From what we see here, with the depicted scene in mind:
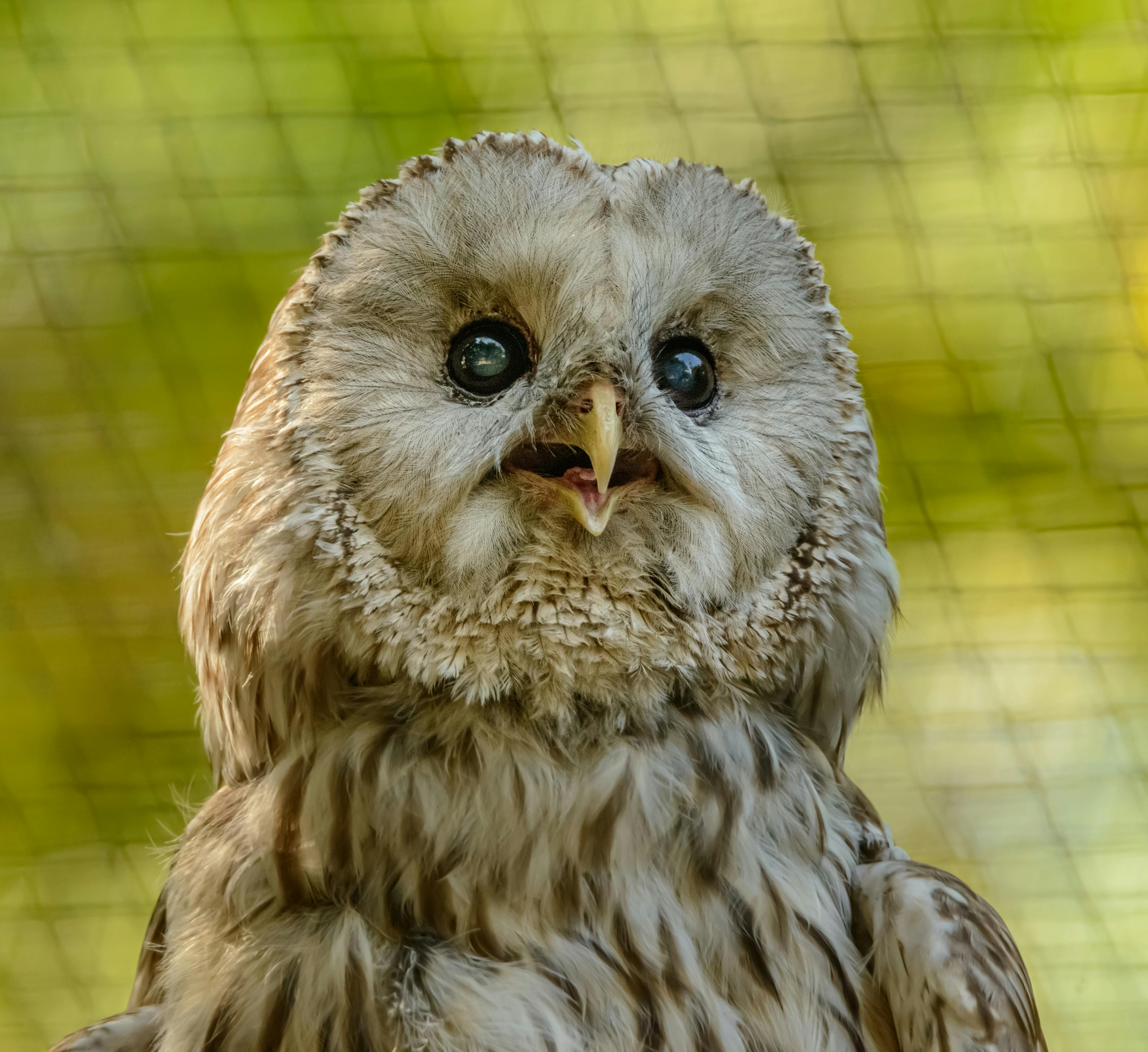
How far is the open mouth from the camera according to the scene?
1.20 metres

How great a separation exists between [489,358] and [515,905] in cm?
50

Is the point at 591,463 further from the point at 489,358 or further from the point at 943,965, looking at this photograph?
the point at 943,965

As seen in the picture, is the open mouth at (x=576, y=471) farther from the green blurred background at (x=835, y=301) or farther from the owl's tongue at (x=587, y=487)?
the green blurred background at (x=835, y=301)

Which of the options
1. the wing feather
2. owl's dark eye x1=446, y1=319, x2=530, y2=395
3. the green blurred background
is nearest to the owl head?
owl's dark eye x1=446, y1=319, x2=530, y2=395

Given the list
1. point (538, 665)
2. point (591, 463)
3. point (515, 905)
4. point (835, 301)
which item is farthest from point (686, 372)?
point (835, 301)

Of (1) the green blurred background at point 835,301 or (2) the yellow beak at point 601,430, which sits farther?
(1) the green blurred background at point 835,301

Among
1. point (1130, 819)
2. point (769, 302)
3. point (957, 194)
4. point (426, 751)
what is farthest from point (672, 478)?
point (1130, 819)

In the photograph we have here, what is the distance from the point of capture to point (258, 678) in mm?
1306

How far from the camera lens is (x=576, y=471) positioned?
1.23m

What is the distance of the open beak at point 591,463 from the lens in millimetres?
1168

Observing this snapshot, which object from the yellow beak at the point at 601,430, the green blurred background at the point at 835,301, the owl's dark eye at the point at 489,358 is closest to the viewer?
the yellow beak at the point at 601,430

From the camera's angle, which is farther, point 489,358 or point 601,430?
point 489,358

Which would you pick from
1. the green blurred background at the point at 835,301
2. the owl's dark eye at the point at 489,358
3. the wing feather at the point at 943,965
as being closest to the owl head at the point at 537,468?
the owl's dark eye at the point at 489,358

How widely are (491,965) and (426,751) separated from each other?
198mm
